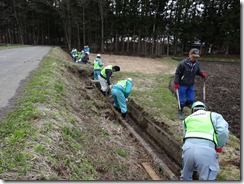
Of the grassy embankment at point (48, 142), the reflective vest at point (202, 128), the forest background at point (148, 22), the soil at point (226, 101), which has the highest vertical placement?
the forest background at point (148, 22)

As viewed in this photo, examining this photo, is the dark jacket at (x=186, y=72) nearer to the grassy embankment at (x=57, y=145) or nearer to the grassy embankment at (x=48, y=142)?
the grassy embankment at (x=48, y=142)

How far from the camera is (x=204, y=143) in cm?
373

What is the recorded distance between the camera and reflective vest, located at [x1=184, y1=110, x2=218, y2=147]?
12.4 ft

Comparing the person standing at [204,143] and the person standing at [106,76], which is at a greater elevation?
the person standing at [106,76]

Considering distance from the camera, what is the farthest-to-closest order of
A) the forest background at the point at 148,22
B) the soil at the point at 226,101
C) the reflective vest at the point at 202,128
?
the forest background at the point at 148,22, the soil at the point at 226,101, the reflective vest at the point at 202,128

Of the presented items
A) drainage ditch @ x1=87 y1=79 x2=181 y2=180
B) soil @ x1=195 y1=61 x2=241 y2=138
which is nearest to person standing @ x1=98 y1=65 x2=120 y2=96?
drainage ditch @ x1=87 y1=79 x2=181 y2=180

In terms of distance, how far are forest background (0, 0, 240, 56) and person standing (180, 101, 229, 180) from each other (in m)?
37.3

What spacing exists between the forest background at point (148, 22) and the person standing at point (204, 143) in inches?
1467

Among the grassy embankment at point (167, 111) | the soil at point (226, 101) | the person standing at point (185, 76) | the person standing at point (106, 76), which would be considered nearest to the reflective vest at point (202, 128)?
the grassy embankment at point (167, 111)

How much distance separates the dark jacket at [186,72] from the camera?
7164mm

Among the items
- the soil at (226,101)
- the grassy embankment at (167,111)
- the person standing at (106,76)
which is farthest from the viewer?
the person standing at (106,76)

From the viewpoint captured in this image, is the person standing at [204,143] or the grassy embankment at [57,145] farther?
the person standing at [204,143]

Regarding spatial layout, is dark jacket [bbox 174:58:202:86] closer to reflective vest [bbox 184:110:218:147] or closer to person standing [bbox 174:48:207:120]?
person standing [bbox 174:48:207:120]

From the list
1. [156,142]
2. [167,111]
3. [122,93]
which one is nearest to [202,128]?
[156,142]
